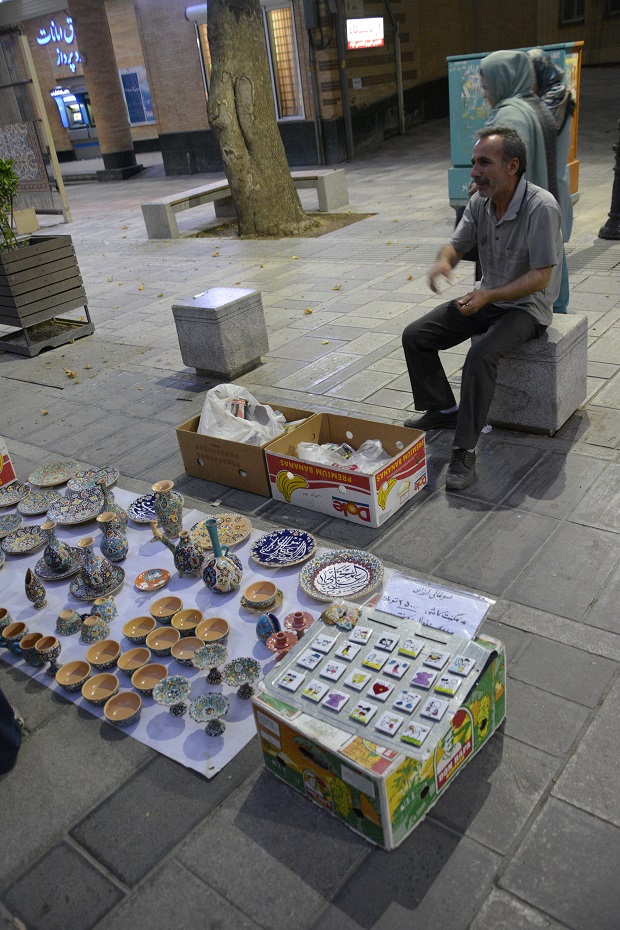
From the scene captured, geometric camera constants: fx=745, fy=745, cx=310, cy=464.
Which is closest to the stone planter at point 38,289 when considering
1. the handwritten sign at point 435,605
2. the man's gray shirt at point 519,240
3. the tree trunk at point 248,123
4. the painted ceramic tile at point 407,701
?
the tree trunk at point 248,123

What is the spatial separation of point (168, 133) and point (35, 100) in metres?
7.64

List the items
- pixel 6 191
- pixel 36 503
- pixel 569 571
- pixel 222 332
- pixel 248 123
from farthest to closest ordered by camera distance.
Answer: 1. pixel 248 123
2. pixel 6 191
3. pixel 222 332
4. pixel 36 503
5. pixel 569 571

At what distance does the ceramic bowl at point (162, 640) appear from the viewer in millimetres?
3107

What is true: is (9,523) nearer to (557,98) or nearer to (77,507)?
(77,507)

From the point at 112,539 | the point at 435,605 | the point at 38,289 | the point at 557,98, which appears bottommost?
the point at 112,539

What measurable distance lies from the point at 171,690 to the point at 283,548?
978 millimetres

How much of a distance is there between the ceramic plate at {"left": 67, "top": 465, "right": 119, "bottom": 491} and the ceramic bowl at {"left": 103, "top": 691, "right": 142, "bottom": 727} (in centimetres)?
184

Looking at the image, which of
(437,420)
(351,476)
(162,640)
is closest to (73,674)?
(162,640)

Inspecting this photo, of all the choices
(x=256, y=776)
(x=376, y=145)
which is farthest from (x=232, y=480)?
(x=376, y=145)

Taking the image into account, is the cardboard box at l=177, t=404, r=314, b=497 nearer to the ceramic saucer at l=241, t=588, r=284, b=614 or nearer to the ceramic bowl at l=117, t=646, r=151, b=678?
the ceramic saucer at l=241, t=588, r=284, b=614

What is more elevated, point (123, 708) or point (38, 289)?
point (38, 289)

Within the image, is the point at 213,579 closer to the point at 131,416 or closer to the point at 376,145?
the point at 131,416

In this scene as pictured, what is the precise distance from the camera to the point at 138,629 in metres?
3.26

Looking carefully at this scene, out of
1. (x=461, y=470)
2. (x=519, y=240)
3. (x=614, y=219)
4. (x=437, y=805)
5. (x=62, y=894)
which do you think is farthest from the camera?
(x=614, y=219)
